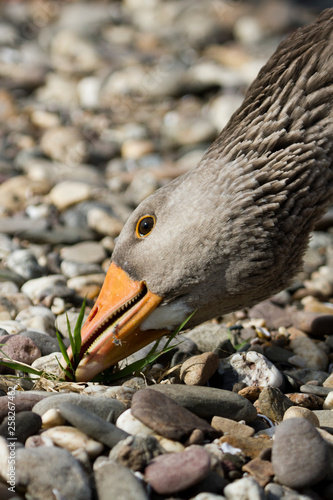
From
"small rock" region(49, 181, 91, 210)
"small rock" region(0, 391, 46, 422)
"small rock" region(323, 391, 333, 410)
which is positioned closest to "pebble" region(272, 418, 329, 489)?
"small rock" region(323, 391, 333, 410)

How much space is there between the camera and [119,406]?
11.5 feet

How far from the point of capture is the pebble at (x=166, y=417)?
3.22m

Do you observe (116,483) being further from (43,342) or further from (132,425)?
(43,342)

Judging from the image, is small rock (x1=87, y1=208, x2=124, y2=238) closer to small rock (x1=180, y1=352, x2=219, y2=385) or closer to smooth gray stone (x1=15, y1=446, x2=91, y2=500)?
small rock (x1=180, y1=352, x2=219, y2=385)

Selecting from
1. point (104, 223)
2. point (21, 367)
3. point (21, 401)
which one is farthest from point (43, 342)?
point (104, 223)

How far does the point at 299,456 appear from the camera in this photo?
3.04 meters

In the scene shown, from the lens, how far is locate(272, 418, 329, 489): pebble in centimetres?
300

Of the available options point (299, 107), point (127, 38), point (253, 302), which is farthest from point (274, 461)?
point (127, 38)

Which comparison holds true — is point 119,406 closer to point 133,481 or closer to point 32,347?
point 133,481

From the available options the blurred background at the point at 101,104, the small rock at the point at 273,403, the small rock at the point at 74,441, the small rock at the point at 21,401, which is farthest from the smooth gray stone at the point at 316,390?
the blurred background at the point at 101,104

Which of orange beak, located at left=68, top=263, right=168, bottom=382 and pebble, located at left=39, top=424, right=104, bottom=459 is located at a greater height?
orange beak, located at left=68, top=263, right=168, bottom=382

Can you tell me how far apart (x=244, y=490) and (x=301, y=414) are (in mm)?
986

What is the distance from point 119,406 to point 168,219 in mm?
1373

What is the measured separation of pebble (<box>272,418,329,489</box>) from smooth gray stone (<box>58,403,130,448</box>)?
82 cm
